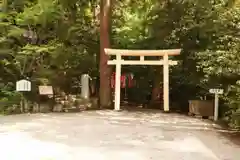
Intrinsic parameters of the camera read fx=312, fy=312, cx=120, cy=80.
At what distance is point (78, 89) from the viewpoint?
11273 millimetres

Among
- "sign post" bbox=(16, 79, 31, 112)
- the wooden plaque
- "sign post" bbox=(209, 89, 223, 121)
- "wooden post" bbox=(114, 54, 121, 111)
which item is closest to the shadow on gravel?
"sign post" bbox=(209, 89, 223, 121)

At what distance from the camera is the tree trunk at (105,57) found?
33.6 feet

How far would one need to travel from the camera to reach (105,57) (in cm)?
1031

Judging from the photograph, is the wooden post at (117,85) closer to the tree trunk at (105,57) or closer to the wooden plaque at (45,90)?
the tree trunk at (105,57)

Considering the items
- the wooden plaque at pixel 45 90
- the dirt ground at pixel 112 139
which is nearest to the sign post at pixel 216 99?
the dirt ground at pixel 112 139

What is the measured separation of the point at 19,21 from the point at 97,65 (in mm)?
3099

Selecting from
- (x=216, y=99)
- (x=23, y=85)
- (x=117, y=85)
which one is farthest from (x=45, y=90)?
(x=216, y=99)

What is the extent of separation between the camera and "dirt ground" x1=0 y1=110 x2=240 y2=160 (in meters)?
4.61

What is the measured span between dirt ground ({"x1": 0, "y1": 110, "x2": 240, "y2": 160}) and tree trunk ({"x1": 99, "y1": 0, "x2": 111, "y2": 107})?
2.08 m

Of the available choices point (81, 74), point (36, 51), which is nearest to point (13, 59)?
point (36, 51)

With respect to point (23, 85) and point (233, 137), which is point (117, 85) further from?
point (233, 137)

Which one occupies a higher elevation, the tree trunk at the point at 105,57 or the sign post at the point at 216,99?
the tree trunk at the point at 105,57

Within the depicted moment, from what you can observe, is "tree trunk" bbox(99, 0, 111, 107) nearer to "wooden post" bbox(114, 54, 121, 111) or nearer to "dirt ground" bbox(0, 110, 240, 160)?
"wooden post" bbox(114, 54, 121, 111)

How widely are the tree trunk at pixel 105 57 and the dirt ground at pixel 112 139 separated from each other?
208 centimetres
